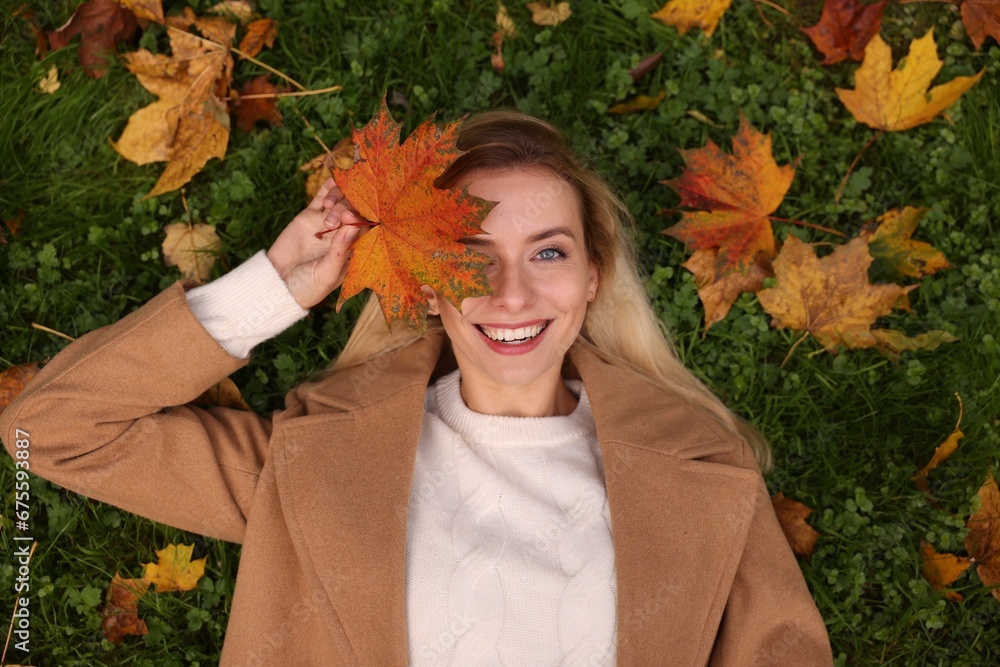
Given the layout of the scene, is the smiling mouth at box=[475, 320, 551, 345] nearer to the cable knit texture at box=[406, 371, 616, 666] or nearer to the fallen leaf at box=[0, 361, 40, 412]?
the cable knit texture at box=[406, 371, 616, 666]

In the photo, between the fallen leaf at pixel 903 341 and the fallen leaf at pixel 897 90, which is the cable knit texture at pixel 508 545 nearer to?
the fallen leaf at pixel 903 341

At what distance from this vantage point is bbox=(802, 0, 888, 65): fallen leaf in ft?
12.2

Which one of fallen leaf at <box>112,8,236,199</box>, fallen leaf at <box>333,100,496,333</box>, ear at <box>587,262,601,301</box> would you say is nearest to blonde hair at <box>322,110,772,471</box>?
ear at <box>587,262,601,301</box>

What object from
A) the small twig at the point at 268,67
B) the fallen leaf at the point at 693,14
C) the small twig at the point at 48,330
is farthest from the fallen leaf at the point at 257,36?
the fallen leaf at the point at 693,14

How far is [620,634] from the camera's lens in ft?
9.20

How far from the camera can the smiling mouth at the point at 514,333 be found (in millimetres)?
2846

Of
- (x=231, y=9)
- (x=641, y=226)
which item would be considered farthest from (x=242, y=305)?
(x=641, y=226)

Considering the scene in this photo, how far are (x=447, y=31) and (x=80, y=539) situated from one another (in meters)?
2.59

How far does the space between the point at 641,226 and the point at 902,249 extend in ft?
3.51

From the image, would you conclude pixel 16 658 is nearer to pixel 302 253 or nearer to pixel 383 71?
pixel 302 253

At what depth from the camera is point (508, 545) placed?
2.89 meters

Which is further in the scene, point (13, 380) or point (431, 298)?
point (13, 380)

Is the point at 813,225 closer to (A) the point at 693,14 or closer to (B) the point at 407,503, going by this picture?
(A) the point at 693,14

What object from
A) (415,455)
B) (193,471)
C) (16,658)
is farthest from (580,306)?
(16,658)
